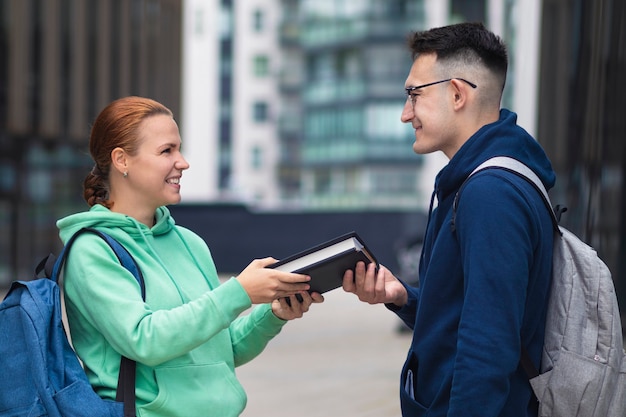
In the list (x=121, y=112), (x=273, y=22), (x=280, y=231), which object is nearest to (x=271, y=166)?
(x=273, y=22)

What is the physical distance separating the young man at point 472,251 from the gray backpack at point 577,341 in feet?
0.11

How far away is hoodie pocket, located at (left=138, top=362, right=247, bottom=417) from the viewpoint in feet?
7.98

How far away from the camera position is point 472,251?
2.22m

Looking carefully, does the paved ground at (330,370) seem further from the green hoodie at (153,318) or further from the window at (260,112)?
the window at (260,112)

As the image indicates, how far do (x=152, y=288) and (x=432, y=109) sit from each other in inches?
35.1

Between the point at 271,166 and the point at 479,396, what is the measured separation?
70.2 metres

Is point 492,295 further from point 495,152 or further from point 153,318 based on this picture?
point 153,318

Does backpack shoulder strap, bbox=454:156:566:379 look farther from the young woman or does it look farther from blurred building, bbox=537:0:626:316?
blurred building, bbox=537:0:626:316

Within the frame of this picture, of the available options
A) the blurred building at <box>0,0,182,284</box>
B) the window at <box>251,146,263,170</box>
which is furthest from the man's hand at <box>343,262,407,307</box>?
the window at <box>251,146,263,170</box>

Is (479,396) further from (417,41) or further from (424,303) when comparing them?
(417,41)

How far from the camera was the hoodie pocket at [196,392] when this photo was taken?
7.98ft

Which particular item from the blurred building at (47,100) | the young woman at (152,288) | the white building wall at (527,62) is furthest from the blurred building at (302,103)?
the young woman at (152,288)

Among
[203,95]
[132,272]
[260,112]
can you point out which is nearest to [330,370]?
[132,272]

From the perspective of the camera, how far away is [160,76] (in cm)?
2639
